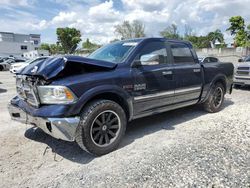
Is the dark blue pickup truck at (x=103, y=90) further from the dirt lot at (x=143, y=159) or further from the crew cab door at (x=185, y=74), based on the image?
the dirt lot at (x=143, y=159)

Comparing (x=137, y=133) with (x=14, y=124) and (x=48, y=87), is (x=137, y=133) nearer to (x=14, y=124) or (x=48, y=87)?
(x=48, y=87)

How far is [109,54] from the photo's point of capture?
14.4 feet

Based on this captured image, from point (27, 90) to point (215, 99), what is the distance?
454 cm

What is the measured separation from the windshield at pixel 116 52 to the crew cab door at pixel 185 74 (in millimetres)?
1007

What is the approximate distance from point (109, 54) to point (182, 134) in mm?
2076

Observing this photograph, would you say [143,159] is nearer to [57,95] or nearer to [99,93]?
[99,93]

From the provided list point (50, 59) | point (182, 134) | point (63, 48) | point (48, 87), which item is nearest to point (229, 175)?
point (182, 134)

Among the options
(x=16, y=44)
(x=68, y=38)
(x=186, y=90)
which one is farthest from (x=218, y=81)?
(x=16, y=44)

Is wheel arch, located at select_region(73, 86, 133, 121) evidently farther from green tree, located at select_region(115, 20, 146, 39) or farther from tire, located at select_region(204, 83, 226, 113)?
green tree, located at select_region(115, 20, 146, 39)

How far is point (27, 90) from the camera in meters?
3.56

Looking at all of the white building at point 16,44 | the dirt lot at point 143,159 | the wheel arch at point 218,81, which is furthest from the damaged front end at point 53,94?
the white building at point 16,44

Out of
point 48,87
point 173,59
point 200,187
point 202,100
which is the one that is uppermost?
point 173,59

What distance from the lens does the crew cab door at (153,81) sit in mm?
3969

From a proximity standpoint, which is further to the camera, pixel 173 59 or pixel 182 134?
pixel 173 59
